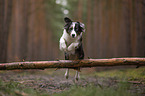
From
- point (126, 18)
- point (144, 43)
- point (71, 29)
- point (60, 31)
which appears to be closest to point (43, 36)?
point (60, 31)

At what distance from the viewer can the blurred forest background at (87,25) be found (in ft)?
38.5

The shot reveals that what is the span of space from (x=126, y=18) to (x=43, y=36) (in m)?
15.8

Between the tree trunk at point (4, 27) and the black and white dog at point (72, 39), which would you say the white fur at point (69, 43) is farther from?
the tree trunk at point (4, 27)

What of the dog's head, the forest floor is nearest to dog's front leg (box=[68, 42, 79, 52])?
the dog's head

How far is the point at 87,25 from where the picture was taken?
20.0 meters

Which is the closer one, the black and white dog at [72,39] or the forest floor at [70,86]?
the forest floor at [70,86]

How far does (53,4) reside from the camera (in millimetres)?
25453

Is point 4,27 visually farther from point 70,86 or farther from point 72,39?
point 70,86

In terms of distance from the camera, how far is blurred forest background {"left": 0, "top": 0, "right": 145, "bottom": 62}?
11.8 m

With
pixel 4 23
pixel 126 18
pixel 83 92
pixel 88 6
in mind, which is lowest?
pixel 83 92

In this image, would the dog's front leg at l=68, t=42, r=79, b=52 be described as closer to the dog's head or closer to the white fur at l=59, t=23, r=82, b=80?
the white fur at l=59, t=23, r=82, b=80

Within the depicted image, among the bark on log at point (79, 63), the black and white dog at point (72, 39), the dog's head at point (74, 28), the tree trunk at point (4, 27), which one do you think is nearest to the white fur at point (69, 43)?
the black and white dog at point (72, 39)

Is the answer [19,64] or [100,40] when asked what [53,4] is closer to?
[100,40]

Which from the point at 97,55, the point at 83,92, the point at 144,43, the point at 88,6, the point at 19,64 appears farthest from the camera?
the point at 88,6
